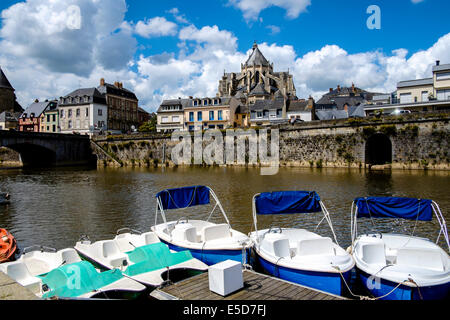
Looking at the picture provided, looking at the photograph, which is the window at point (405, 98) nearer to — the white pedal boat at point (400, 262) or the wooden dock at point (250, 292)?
the white pedal boat at point (400, 262)

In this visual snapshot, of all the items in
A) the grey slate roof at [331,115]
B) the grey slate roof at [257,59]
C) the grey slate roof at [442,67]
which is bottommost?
the grey slate roof at [331,115]

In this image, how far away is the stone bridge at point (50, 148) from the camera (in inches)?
2071

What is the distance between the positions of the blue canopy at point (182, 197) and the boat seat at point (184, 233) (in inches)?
64.9

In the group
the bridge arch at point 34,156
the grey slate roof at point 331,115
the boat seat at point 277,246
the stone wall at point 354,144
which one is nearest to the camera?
the boat seat at point 277,246

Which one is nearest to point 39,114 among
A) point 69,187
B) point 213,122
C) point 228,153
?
point 213,122

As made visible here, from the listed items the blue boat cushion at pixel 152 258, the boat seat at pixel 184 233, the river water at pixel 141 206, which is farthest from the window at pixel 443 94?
the blue boat cushion at pixel 152 258

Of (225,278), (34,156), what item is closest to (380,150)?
(225,278)

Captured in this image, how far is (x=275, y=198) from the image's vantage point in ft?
42.0

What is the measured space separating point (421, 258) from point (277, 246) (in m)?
4.01

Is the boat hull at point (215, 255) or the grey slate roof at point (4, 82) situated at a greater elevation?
the grey slate roof at point (4, 82)

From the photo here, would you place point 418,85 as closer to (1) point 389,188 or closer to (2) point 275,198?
Answer: (1) point 389,188

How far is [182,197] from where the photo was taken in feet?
48.6

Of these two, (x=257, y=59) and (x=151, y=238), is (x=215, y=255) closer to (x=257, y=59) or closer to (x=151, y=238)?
(x=151, y=238)
